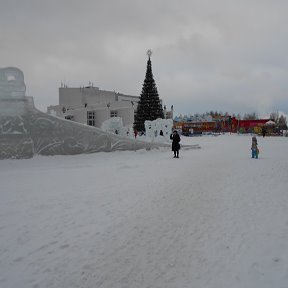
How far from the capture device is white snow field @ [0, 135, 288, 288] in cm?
336

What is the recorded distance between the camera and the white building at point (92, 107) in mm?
50188

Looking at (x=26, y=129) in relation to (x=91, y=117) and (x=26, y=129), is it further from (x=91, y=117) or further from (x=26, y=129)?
(x=91, y=117)

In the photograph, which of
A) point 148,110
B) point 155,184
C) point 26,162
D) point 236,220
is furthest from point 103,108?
point 236,220

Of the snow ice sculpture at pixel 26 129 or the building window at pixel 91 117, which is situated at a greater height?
the building window at pixel 91 117

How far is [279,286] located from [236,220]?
1.91 meters

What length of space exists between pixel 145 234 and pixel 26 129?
473 inches

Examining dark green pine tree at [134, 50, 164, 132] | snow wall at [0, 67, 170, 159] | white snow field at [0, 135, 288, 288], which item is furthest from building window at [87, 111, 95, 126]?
white snow field at [0, 135, 288, 288]

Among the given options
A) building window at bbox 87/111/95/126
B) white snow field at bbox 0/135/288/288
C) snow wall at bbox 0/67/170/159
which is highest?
building window at bbox 87/111/95/126

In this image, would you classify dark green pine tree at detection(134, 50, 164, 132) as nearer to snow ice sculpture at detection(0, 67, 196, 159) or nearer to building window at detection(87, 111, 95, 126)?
snow ice sculpture at detection(0, 67, 196, 159)

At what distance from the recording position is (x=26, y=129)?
14.8 metres

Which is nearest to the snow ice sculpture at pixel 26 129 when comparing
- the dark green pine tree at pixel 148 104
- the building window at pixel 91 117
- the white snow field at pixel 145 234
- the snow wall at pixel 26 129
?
the snow wall at pixel 26 129

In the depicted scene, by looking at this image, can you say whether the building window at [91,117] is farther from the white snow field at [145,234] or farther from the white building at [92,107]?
the white snow field at [145,234]

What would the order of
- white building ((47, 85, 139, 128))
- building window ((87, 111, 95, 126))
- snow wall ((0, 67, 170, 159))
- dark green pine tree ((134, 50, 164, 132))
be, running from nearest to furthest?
snow wall ((0, 67, 170, 159)) → dark green pine tree ((134, 50, 164, 132)) → white building ((47, 85, 139, 128)) → building window ((87, 111, 95, 126))

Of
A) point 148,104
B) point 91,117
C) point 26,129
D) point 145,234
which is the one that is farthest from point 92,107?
point 145,234
